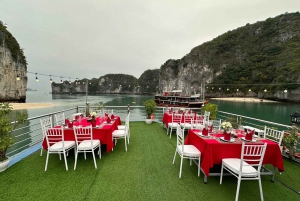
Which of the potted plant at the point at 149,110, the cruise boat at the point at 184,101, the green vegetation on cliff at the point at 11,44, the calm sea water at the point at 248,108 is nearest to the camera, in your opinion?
the potted plant at the point at 149,110

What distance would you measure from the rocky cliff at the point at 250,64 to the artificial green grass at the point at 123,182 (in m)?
34.9

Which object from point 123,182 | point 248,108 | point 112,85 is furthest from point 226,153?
point 112,85

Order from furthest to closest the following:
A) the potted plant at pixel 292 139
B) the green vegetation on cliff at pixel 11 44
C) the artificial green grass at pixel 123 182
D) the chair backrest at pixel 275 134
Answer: the green vegetation on cliff at pixel 11 44, the potted plant at pixel 292 139, the chair backrest at pixel 275 134, the artificial green grass at pixel 123 182

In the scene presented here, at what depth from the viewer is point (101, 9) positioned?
1059cm

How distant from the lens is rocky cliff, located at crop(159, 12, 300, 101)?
38.8 m

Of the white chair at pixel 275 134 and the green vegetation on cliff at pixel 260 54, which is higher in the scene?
the green vegetation on cliff at pixel 260 54

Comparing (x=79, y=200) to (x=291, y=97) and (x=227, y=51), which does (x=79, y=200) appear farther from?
(x=227, y=51)

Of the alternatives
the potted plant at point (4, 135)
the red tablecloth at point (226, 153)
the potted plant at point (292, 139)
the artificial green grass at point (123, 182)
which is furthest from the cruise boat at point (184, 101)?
the potted plant at point (4, 135)

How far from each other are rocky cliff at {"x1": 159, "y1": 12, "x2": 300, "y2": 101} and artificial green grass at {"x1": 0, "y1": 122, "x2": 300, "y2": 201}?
34858 mm

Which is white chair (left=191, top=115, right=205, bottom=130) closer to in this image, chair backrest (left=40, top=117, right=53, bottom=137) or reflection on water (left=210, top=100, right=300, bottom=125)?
chair backrest (left=40, top=117, right=53, bottom=137)

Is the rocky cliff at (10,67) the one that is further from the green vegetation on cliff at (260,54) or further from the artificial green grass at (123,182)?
the green vegetation on cliff at (260,54)

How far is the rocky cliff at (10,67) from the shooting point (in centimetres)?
2662

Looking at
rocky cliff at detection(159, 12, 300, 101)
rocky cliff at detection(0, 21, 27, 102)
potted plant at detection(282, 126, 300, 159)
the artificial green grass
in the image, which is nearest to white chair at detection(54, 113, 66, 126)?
the artificial green grass

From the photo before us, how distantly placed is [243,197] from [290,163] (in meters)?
2.13
